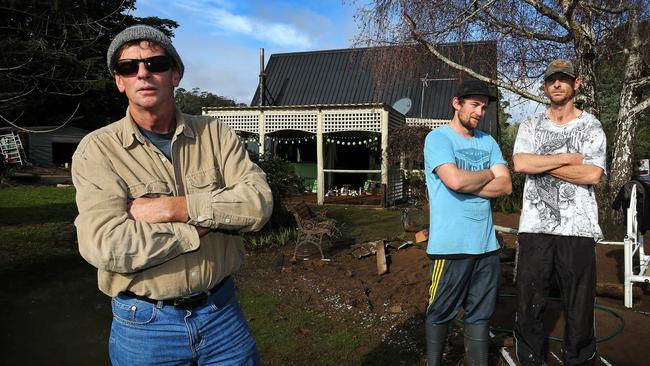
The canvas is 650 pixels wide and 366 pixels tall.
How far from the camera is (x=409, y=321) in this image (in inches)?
183

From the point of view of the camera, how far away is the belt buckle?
5.95 feet

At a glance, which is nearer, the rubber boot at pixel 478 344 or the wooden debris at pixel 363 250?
the rubber boot at pixel 478 344

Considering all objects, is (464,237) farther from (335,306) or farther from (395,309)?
(335,306)

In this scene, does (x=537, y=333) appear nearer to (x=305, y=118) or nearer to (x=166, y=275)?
(x=166, y=275)

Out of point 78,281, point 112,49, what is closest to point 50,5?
point 78,281

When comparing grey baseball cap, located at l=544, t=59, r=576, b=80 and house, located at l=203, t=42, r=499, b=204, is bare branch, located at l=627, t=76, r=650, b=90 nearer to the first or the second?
house, located at l=203, t=42, r=499, b=204

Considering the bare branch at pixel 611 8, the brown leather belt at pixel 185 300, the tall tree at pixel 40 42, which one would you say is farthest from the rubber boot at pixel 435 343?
the bare branch at pixel 611 8

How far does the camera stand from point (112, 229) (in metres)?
1.74

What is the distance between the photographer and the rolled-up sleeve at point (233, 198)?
1867mm

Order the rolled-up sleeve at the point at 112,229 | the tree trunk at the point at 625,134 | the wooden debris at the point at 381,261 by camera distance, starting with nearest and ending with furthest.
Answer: the rolled-up sleeve at the point at 112,229
the wooden debris at the point at 381,261
the tree trunk at the point at 625,134

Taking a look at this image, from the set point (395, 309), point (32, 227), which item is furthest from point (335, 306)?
point (32, 227)

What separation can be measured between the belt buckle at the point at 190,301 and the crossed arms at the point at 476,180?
1826 mm

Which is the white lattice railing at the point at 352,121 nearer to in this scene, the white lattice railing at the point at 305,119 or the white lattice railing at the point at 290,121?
the white lattice railing at the point at 305,119

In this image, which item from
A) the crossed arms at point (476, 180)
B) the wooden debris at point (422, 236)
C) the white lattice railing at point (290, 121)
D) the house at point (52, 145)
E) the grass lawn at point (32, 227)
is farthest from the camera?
the house at point (52, 145)
